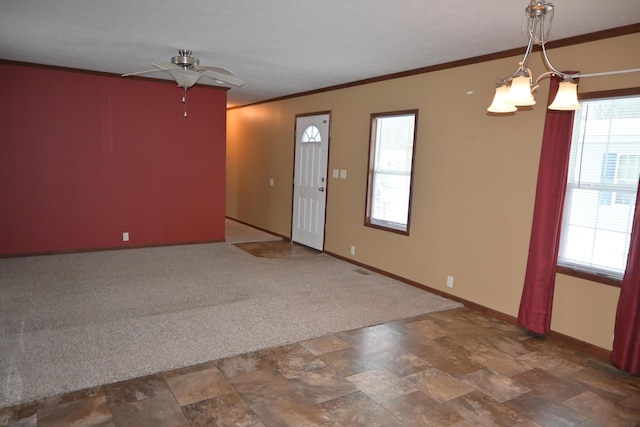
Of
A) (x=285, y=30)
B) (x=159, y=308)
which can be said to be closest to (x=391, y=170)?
(x=285, y=30)

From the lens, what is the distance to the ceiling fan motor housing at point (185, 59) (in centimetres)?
407

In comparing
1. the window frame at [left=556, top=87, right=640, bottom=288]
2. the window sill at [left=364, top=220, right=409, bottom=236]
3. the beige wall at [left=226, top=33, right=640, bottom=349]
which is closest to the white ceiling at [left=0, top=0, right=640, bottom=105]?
the beige wall at [left=226, top=33, right=640, bottom=349]

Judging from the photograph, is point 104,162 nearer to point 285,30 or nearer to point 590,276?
point 285,30

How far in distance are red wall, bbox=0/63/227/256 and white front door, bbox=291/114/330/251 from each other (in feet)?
3.98

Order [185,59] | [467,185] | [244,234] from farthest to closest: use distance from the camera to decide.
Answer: [244,234] < [467,185] < [185,59]

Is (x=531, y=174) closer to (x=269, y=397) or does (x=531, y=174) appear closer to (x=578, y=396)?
(x=578, y=396)

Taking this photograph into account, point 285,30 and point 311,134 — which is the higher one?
point 285,30

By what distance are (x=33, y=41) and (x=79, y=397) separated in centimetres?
354

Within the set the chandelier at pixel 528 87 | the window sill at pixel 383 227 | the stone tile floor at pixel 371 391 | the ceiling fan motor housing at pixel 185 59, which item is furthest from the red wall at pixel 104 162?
the chandelier at pixel 528 87

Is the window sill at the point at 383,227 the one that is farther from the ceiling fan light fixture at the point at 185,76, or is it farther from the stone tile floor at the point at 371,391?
the ceiling fan light fixture at the point at 185,76

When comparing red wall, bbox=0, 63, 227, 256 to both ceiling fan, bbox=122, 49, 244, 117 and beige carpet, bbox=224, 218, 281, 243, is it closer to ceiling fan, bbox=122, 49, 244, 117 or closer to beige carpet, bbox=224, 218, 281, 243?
beige carpet, bbox=224, 218, 281, 243

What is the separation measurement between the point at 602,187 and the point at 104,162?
5.76 meters

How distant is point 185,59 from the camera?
4137 mm

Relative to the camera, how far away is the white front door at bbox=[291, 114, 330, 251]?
6.35m
